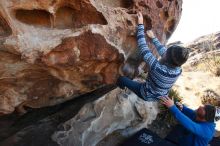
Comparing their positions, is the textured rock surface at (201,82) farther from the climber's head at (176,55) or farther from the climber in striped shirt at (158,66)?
the climber's head at (176,55)

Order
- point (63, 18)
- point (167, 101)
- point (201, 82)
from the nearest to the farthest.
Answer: point (63, 18) → point (167, 101) → point (201, 82)

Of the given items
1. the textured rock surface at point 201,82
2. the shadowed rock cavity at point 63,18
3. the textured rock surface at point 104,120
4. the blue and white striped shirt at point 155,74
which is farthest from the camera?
the textured rock surface at point 201,82

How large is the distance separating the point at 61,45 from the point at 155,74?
1.66 meters

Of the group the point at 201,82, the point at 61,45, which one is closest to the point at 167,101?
the point at 61,45

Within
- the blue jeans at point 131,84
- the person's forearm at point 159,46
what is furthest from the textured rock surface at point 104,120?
the person's forearm at point 159,46

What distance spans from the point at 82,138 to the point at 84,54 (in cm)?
198

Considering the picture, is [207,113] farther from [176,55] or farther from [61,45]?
[61,45]

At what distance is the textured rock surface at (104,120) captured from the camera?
22.5 ft

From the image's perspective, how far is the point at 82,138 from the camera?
6.83m

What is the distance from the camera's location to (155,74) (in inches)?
238

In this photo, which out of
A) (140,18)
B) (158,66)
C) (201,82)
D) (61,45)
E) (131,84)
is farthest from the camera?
(201,82)

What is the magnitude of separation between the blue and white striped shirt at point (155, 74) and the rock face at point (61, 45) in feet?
0.88

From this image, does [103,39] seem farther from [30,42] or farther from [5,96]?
[5,96]

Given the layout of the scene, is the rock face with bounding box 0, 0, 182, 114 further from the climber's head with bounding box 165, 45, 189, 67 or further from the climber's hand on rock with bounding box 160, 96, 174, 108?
the climber's hand on rock with bounding box 160, 96, 174, 108
